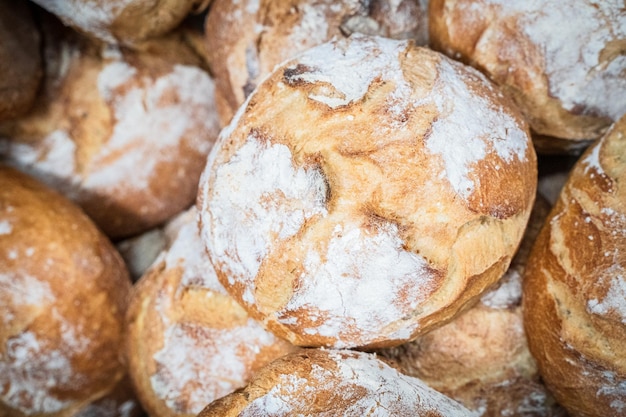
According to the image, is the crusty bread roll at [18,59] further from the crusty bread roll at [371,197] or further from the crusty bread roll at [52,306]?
the crusty bread roll at [371,197]

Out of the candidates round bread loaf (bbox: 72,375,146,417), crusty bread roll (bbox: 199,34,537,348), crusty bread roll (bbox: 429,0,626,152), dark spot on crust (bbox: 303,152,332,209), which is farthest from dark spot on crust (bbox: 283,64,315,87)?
round bread loaf (bbox: 72,375,146,417)

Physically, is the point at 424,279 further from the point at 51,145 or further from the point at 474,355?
the point at 51,145

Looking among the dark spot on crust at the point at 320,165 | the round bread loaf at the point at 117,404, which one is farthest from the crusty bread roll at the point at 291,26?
the round bread loaf at the point at 117,404

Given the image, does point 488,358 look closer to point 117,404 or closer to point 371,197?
point 371,197

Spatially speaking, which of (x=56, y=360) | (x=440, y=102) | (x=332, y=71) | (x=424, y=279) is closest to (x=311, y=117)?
(x=332, y=71)

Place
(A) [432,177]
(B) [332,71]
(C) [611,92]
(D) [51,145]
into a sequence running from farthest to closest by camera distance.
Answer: (D) [51,145], (C) [611,92], (B) [332,71], (A) [432,177]

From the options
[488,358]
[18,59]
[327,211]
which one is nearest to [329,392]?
[327,211]

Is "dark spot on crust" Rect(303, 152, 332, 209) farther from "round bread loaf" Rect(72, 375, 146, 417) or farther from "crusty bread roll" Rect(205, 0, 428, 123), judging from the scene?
"round bread loaf" Rect(72, 375, 146, 417)
